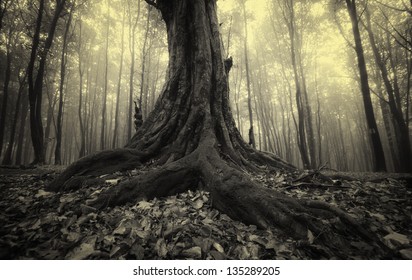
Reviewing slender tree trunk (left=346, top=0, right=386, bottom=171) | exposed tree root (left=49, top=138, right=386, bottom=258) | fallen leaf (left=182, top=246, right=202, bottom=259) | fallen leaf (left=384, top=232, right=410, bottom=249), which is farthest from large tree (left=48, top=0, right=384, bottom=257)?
slender tree trunk (left=346, top=0, right=386, bottom=171)

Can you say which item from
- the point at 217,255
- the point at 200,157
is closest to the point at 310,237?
the point at 217,255

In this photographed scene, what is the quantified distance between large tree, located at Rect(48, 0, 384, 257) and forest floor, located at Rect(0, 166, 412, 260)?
145mm

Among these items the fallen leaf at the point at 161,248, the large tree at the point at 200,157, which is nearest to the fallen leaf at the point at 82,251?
the fallen leaf at the point at 161,248

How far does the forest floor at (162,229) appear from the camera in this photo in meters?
1.57

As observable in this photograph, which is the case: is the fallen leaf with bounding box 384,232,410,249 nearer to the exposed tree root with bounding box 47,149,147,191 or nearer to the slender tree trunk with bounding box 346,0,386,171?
the exposed tree root with bounding box 47,149,147,191

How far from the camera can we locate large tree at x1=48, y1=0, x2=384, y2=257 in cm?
194

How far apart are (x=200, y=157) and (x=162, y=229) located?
1.33 metres

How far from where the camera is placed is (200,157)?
2977 millimetres

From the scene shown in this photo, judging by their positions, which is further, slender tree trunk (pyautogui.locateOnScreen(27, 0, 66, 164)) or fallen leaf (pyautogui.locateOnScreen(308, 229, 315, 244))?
slender tree trunk (pyautogui.locateOnScreen(27, 0, 66, 164))

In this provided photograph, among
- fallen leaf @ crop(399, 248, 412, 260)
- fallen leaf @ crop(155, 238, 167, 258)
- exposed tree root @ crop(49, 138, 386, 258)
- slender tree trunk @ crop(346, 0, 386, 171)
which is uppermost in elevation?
slender tree trunk @ crop(346, 0, 386, 171)

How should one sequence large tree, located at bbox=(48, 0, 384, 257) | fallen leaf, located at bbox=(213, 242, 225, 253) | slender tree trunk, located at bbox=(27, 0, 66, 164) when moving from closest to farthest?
fallen leaf, located at bbox=(213, 242, 225, 253), large tree, located at bbox=(48, 0, 384, 257), slender tree trunk, located at bbox=(27, 0, 66, 164)

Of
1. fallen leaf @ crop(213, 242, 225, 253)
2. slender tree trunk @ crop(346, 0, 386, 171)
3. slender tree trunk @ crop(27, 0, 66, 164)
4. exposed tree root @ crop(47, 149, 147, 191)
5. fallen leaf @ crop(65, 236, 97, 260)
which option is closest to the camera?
fallen leaf @ crop(65, 236, 97, 260)

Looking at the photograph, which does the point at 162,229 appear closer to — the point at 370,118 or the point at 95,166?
the point at 95,166

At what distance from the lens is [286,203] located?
2.06 metres
